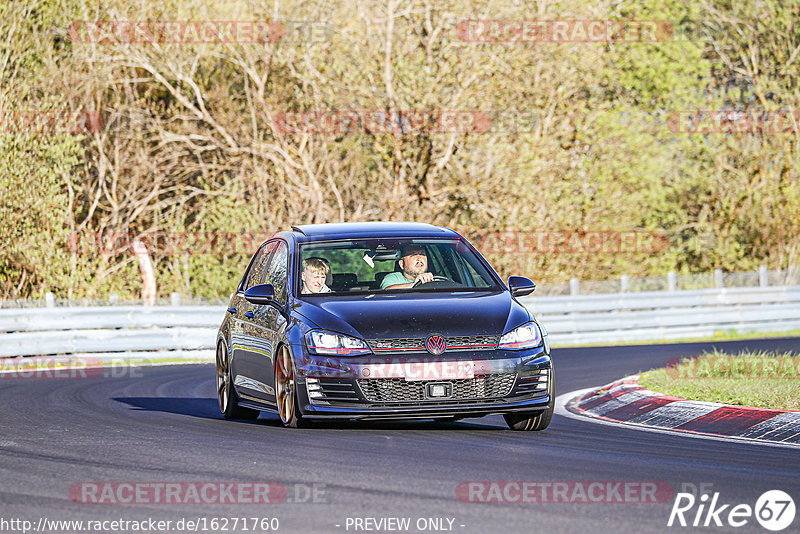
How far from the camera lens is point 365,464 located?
8.44 metres

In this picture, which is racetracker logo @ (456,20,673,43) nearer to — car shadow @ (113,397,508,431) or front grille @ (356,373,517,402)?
car shadow @ (113,397,508,431)

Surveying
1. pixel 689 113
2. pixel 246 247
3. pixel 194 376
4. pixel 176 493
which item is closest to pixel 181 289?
pixel 246 247

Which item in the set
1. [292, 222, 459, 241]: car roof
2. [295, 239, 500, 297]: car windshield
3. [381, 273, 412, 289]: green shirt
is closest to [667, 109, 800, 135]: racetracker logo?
[292, 222, 459, 241]: car roof

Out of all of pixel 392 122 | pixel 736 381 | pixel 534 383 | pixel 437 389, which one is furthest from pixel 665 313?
pixel 437 389

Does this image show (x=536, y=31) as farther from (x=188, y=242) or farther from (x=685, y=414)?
(x=685, y=414)

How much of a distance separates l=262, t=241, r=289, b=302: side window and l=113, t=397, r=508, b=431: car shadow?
106 cm

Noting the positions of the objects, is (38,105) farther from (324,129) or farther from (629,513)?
(629,513)

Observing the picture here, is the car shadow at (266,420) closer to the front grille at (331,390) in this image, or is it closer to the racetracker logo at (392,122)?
the front grille at (331,390)

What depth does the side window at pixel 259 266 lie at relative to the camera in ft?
41.3

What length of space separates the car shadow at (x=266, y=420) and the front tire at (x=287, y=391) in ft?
0.59

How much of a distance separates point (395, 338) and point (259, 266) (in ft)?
10.2

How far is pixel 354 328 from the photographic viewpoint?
10.1m

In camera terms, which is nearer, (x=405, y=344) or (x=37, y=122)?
(x=405, y=344)

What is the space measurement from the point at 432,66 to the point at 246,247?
18.0 ft
